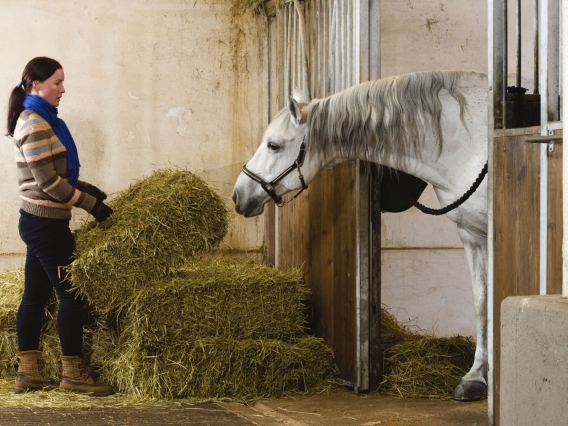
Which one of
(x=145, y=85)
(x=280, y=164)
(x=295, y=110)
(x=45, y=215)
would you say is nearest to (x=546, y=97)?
(x=295, y=110)

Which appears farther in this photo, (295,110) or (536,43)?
(295,110)

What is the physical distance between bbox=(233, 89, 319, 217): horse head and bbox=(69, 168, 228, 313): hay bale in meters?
0.23

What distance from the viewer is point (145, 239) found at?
365cm

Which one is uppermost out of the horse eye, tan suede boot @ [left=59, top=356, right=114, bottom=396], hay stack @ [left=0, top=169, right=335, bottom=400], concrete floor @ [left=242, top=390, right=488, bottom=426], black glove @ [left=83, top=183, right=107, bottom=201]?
the horse eye

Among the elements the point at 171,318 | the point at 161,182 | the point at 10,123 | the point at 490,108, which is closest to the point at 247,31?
the point at 161,182

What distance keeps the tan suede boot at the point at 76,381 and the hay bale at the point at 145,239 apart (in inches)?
10.9

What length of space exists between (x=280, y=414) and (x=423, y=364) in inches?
33.9

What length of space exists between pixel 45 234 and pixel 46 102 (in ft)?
2.05

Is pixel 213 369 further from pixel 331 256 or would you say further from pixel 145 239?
pixel 331 256

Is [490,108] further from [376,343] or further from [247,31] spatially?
[247,31]

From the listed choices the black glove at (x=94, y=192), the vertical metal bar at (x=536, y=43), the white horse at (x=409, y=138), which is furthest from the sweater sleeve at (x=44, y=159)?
the vertical metal bar at (x=536, y=43)

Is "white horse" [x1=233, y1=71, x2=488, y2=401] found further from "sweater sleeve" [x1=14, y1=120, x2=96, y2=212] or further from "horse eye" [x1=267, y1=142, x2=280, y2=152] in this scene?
"sweater sleeve" [x1=14, y1=120, x2=96, y2=212]

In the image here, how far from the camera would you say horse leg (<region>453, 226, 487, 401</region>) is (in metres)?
3.59

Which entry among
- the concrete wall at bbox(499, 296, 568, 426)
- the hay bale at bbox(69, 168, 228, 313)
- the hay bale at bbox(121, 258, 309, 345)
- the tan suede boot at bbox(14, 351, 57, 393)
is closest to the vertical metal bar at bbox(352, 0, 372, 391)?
the hay bale at bbox(121, 258, 309, 345)
